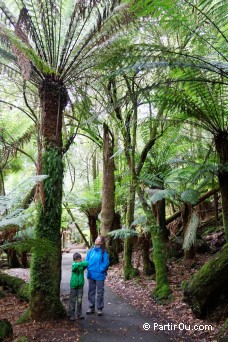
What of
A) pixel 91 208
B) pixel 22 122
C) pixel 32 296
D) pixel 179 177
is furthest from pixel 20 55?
pixel 91 208

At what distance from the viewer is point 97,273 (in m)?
4.42

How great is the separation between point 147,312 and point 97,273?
0.94 metres

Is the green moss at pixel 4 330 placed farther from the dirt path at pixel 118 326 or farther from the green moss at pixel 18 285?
the green moss at pixel 18 285

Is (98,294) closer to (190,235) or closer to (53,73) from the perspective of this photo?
(190,235)

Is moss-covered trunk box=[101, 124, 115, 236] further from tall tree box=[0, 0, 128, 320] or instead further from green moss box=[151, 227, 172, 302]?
tall tree box=[0, 0, 128, 320]

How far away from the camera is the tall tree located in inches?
150

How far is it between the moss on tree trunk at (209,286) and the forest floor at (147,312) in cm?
14

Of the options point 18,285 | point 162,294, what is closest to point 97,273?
point 162,294

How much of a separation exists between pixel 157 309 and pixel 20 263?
21.4 feet

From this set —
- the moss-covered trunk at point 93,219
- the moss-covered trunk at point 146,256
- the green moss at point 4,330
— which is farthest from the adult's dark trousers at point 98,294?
the moss-covered trunk at point 93,219

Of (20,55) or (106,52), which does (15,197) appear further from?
(106,52)

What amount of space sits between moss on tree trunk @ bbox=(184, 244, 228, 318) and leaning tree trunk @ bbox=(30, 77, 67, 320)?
181cm

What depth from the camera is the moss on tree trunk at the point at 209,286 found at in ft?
11.5

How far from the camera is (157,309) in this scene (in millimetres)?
4289
